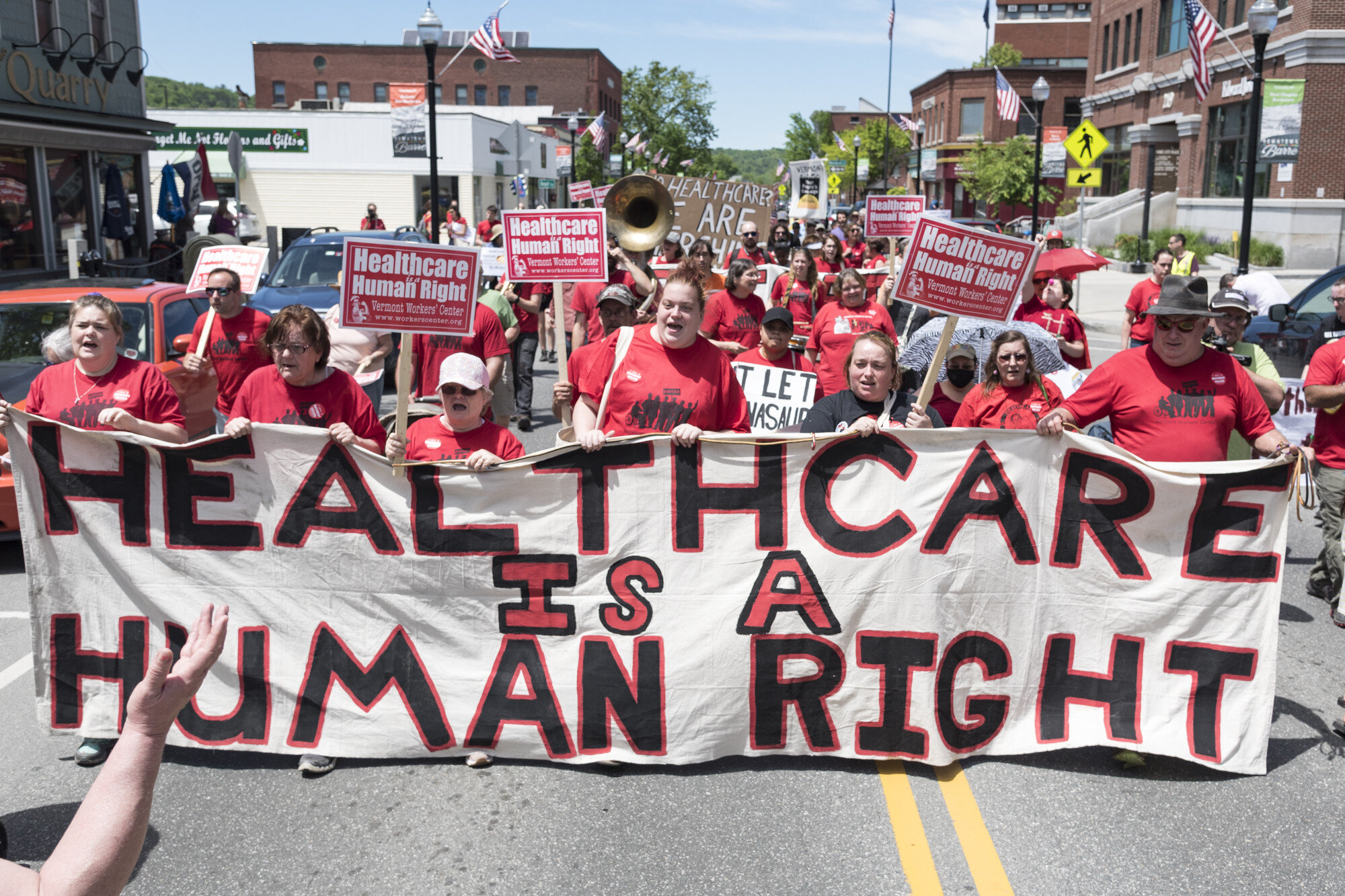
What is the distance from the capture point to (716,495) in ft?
15.4

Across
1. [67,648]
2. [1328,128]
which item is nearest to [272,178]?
[1328,128]

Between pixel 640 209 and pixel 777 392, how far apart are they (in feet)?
11.1

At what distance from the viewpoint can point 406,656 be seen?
472 cm

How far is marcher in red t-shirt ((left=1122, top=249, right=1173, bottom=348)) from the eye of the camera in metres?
10.4

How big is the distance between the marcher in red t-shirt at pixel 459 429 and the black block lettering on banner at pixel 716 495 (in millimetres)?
677

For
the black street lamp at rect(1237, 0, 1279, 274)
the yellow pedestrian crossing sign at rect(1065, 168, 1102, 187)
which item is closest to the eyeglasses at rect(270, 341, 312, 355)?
the black street lamp at rect(1237, 0, 1279, 274)

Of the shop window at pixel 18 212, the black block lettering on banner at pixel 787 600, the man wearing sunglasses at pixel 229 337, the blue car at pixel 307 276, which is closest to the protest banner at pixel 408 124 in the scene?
the shop window at pixel 18 212

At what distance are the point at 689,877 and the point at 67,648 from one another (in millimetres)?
2731

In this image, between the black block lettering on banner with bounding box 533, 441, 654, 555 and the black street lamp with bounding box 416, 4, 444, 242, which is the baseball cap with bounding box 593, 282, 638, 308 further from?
the black street lamp with bounding box 416, 4, 444, 242

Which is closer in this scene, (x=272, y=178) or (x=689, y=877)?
(x=689, y=877)

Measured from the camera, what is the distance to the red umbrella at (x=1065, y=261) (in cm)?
1095

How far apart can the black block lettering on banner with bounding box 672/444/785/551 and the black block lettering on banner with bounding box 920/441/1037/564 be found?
619 mm

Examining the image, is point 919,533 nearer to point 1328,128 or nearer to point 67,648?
point 67,648

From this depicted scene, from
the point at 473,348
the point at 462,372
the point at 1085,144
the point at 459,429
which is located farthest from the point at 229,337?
the point at 1085,144
